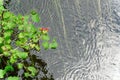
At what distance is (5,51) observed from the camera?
8.07 ft

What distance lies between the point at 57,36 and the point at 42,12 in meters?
0.36

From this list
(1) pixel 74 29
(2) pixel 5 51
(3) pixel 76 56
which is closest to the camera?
(2) pixel 5 51

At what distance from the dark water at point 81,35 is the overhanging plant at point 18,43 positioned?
0.46 feet

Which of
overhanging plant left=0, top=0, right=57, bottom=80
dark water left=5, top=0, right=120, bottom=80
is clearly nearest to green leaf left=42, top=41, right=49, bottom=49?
overhanging plant left=0, top=0, right=57, bottom=80

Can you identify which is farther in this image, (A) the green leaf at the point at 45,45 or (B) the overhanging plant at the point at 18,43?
(A) the green leaf at the point at 45,45

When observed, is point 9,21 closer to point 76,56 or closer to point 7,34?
point 7,34

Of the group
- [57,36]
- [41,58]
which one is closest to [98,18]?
[57,36]

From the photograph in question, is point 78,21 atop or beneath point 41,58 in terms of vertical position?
atop

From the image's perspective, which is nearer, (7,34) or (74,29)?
(7,34)

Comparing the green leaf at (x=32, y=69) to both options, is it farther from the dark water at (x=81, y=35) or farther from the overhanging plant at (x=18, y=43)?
the dark water at (x=81, y=35)

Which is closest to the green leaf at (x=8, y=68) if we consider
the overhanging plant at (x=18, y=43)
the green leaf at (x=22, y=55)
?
the overhanging plant at (x=18, y=43)

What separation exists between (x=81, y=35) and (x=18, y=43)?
0.58m

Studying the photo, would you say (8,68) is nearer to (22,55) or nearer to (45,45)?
(22,55)

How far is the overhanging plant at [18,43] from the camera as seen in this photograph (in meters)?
2.46
